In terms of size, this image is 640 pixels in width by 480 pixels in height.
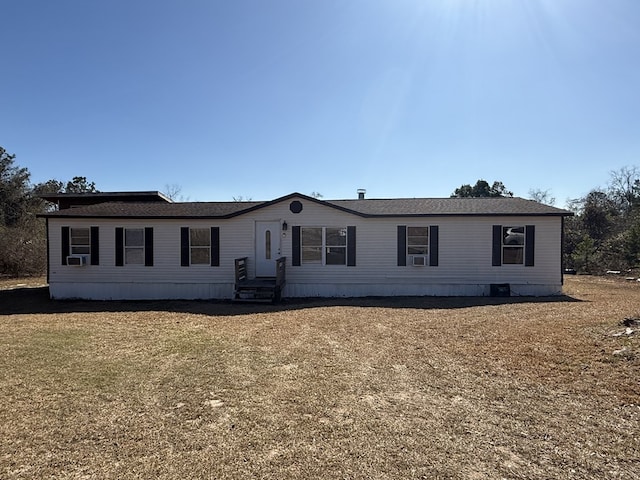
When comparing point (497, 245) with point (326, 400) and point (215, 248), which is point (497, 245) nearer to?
point (215, 248)

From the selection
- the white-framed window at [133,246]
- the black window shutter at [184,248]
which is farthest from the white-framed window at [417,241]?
the white-framed window at [133,246]

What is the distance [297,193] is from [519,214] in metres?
7.28

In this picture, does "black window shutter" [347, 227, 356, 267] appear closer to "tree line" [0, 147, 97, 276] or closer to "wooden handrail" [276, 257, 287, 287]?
"wooden handrail" [276, 257, 287, 287]

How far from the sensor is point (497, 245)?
42.2 ft

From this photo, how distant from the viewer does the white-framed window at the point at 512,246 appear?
12.9 m

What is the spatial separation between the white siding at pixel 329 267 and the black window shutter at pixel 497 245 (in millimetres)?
158

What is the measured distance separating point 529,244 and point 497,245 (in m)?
1.02

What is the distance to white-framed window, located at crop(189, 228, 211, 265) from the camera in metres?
13.5

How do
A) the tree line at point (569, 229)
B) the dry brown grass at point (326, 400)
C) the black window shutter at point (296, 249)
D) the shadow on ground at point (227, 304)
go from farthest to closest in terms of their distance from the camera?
the tree line at point (569, 229) < the black window shutter at point (296, 249) < the shadow on ground at point (227, 304) < the dry brown grass at point (326, 400)

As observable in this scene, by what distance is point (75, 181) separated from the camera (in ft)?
168

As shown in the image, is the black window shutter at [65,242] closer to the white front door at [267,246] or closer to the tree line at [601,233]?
the white front door at [267,246]

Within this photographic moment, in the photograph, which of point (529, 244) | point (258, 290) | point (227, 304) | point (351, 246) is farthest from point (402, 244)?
point (227, 304)

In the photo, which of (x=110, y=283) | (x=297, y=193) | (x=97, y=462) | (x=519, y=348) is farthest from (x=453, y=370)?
(x=110, y=283)

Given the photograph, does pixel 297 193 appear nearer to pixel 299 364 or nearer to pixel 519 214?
pixel 519 214
